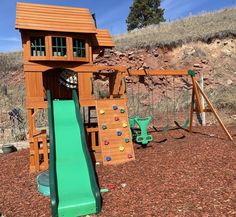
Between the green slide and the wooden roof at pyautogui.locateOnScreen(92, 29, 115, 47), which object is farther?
the wooden roof at pyautogui.locateOnScreen(92, 29, 115, 47)

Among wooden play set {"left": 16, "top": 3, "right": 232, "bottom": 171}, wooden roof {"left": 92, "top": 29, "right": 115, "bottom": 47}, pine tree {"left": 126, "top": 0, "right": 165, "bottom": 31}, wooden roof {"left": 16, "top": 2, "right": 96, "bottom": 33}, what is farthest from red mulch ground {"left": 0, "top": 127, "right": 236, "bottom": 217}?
pine tree {"left": 126, "top": 0, "right": 165, "bottom": 31}

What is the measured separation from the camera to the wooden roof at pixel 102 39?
874cm

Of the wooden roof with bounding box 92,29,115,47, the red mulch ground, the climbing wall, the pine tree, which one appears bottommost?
the red mulch ground

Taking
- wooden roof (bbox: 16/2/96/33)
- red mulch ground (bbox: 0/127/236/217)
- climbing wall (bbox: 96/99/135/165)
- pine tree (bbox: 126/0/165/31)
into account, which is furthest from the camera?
pine tree (bbox: 126/0/165/31)

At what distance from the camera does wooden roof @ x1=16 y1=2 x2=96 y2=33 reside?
7297mm

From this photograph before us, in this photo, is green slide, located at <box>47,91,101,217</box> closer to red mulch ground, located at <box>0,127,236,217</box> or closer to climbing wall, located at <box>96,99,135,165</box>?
red mulch ground, located at <box>0,127,236,217</box>

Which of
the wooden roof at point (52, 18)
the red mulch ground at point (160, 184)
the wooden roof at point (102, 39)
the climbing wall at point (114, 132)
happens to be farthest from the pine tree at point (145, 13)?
the red mulch ground at point (160, 184)

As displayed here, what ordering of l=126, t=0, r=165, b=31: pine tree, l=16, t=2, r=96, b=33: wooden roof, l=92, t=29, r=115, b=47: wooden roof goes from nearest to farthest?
l=16, t=2, r=96, b=33: wooden roof, l=92, t=29, r=115, b=47: wooden roof, l=126, t=0, r=165, b=31: pine tree

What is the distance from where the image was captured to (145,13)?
4397 cm

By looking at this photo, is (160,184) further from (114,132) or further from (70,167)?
(114,132)

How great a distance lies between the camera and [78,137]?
6.42 meters

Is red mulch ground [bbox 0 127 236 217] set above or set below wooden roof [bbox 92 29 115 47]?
below

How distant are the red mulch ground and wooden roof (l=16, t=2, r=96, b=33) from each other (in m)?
3.75

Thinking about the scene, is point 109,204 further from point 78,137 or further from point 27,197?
point 78,137
